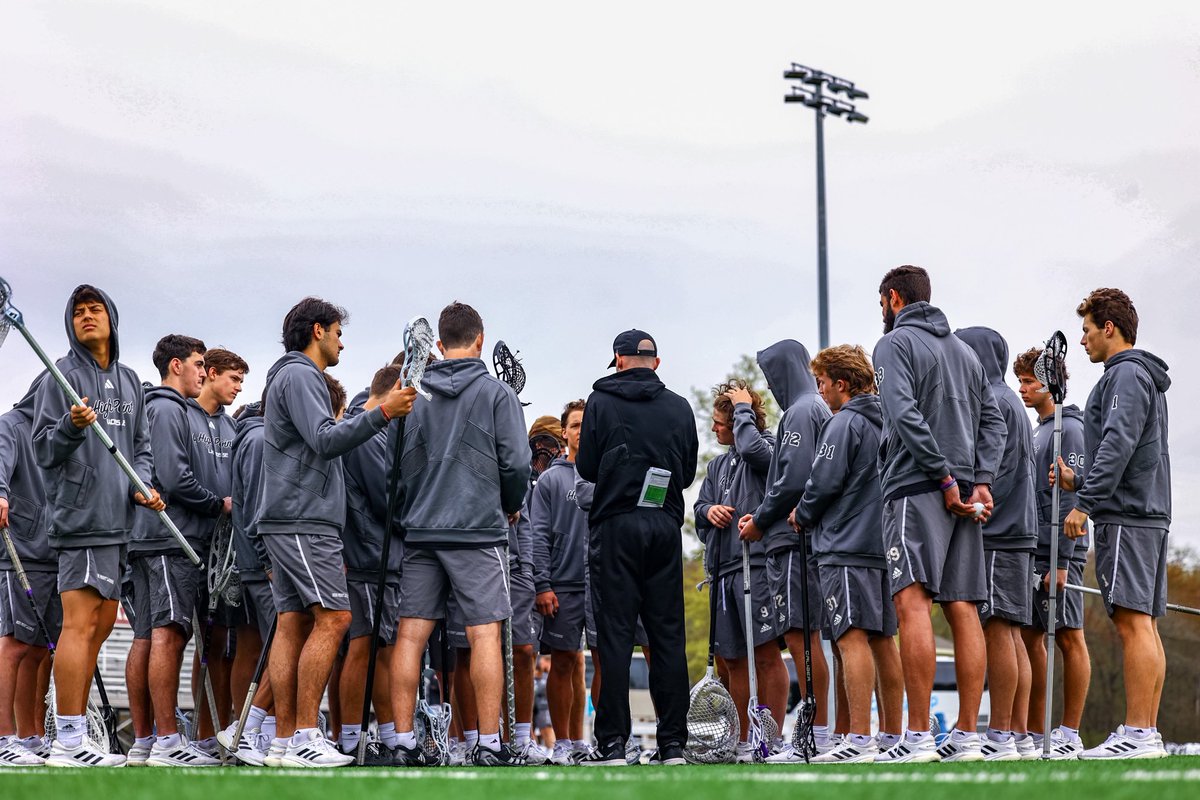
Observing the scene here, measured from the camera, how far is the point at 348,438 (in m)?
6.93

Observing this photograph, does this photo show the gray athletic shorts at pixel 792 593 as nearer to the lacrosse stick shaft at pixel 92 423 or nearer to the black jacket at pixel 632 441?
the black jacket at pixel 632 441

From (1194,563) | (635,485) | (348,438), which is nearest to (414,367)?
(348,438)

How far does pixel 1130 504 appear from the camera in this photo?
7141 millimetres

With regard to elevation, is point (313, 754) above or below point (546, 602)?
below

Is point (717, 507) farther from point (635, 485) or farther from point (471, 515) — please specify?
point (471, 515)

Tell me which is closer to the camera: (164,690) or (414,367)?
(414,367)

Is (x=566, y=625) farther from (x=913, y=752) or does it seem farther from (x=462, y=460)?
(x=913, y=752)

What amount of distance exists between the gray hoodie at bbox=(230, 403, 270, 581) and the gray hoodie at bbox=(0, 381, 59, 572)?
122 cm

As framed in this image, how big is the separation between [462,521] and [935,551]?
8.30ft

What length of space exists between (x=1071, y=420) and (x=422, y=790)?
6817 millimetres

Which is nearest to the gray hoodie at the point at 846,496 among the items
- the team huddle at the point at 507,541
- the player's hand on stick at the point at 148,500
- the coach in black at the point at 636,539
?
the team huddle at the point at 507,541

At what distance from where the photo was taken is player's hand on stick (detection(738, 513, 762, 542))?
8.84 meters

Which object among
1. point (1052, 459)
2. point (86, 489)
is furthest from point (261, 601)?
point (1052, 459)

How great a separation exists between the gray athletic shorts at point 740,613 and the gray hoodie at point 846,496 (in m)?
1.21
